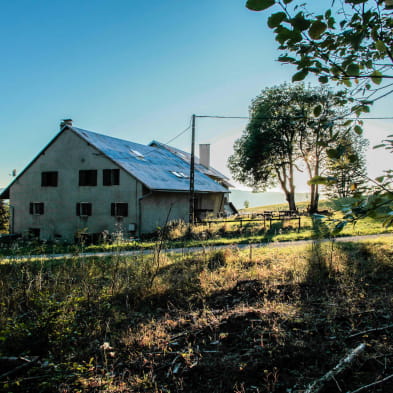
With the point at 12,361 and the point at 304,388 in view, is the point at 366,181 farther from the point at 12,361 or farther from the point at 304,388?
the point at 12,361

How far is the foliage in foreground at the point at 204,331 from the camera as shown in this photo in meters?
2.84

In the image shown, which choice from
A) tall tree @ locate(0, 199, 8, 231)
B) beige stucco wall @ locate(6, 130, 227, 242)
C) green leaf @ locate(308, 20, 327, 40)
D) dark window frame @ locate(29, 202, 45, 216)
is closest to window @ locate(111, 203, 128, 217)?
beige stucco wall @ locate(6, 130, 227, 242)

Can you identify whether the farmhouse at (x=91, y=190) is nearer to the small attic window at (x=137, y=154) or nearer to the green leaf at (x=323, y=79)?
the small attic window at (x=137, y=154)

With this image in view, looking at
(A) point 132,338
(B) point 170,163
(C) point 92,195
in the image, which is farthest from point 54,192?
(A) point 132,338

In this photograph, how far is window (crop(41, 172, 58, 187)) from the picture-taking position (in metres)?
22.1

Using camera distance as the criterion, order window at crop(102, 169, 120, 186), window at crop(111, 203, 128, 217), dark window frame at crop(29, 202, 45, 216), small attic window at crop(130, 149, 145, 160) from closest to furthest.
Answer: window at crop(111, 203, 128, 217) < window at crop(102, 169, 120, 186) < dark window frame at crop(29, 202, 45, 216) < small attic window at crop(130, 149, 145, 160)

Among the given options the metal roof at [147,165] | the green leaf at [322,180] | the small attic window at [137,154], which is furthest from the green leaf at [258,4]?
the small attic window at [137,154]

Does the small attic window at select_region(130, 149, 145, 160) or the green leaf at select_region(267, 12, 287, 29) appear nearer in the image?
the green leaf at select_region(267, 12, 287, 29)

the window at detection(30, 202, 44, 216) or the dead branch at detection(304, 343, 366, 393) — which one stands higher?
the window at detection(30, 202, 44, 216)

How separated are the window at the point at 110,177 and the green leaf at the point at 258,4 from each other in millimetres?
19499

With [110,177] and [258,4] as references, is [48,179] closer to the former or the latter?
[110,177]

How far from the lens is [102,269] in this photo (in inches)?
287

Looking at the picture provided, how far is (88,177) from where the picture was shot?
2097 centimetres

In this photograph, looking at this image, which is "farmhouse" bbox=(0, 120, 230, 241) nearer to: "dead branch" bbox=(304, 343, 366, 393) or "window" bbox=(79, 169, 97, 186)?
"window" bbox=(79, 169, 97, 186)
